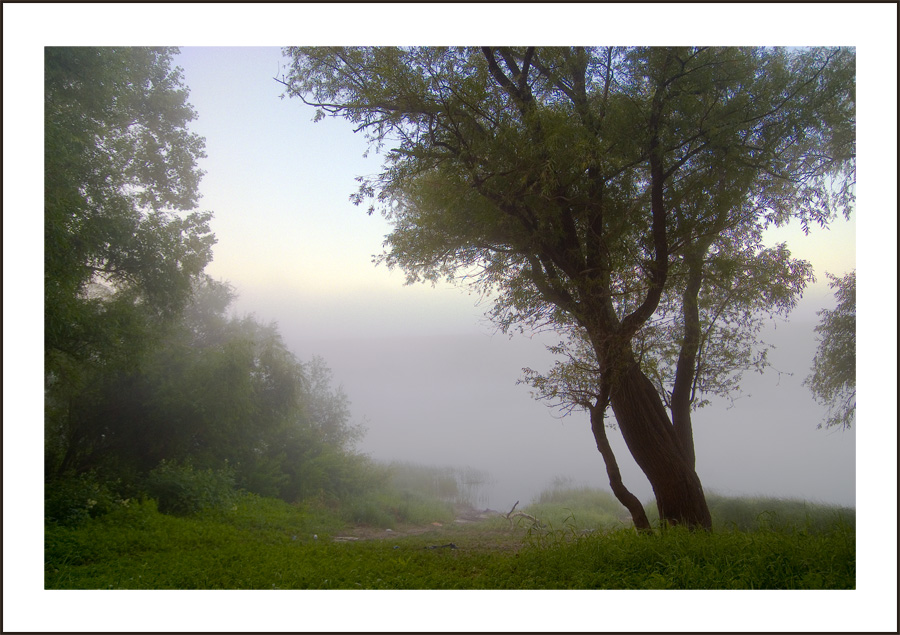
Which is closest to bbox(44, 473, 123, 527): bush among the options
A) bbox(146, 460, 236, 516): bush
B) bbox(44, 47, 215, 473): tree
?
bbox(146, 460, 236, 516): bush

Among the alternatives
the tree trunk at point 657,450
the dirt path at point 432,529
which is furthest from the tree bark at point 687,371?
the dirt path at point 432,529

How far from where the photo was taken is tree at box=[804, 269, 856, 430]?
219 inches

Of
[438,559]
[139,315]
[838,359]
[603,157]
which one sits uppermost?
[603,157]

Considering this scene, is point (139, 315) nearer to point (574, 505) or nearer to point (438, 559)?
point (438, 559)

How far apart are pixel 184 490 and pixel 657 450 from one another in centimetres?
545

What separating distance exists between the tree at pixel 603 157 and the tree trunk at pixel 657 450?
0.04ft

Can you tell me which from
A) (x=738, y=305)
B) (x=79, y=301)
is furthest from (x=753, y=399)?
(x=79, y=301)

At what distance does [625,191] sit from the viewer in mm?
5051

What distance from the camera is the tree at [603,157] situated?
176 inches

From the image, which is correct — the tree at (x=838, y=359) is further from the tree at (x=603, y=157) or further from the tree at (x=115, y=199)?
the tree at (x=115, y=199)

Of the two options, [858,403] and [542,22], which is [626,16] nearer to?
[542,22]

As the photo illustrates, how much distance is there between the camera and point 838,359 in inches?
224

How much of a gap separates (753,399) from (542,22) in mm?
4841

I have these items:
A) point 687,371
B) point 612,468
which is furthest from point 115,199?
point 687,371
